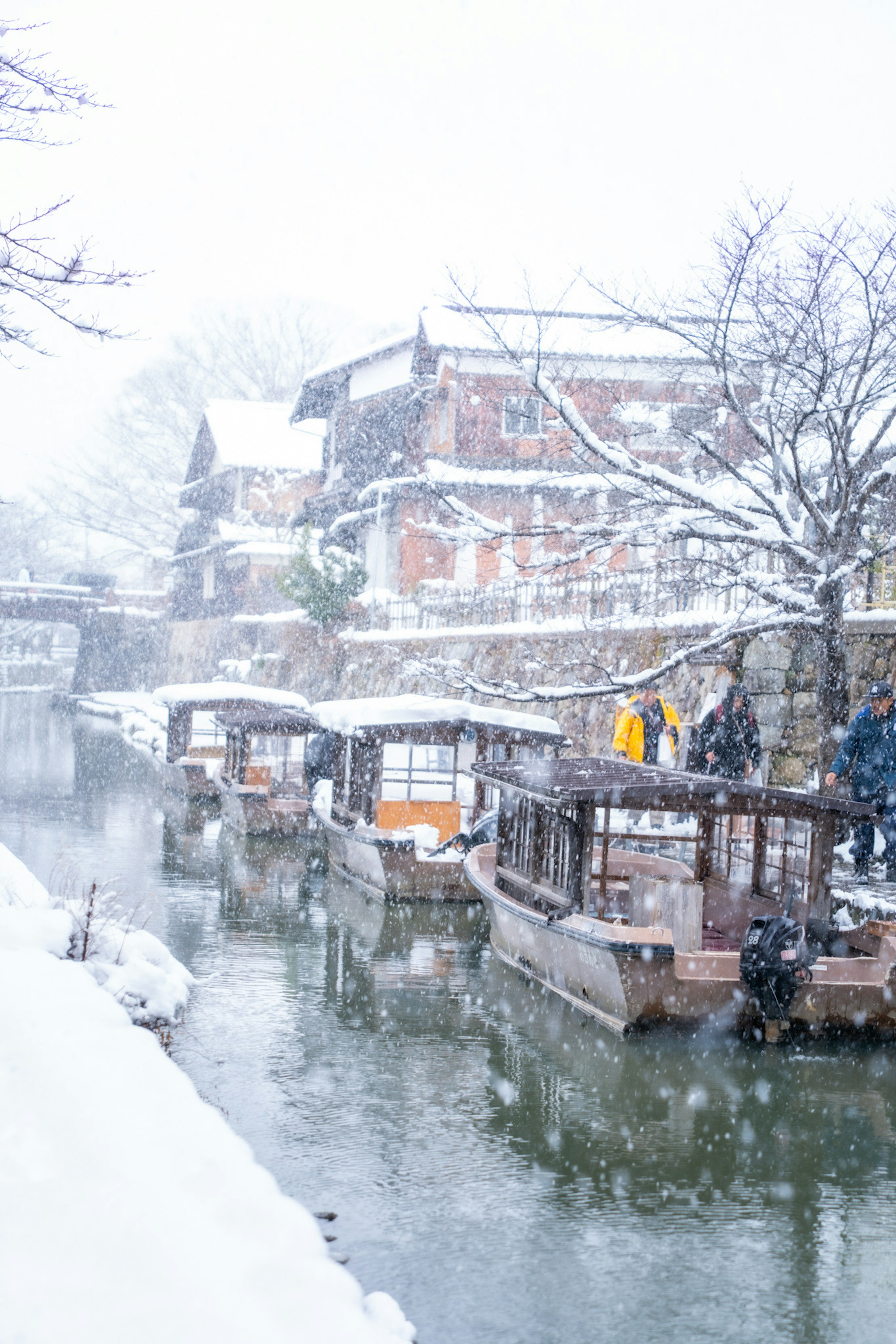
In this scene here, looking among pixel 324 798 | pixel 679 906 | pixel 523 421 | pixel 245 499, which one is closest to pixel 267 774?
pixel 324 798

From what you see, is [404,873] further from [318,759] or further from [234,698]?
[234,698]

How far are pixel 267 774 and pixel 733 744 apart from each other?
923cm

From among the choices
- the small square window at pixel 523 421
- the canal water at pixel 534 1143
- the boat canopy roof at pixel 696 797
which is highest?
the small square window at pixel 523 421

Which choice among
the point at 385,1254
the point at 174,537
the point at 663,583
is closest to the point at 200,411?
the point at 174,537

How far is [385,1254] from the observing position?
5621mm

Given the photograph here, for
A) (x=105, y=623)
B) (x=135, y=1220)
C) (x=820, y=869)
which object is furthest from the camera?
(x=105, y=623)

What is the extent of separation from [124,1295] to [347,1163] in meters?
2.70

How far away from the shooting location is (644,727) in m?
14.9

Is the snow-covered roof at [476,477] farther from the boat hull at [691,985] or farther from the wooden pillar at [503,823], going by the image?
the boat hull at [691,985]

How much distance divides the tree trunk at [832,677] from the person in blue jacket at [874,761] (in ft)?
2.14

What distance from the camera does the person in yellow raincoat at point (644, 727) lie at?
1477cm

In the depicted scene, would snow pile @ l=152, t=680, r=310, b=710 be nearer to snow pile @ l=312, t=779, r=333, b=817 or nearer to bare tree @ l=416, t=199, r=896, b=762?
snow pile @ l=312, t=779, r=333, b=817

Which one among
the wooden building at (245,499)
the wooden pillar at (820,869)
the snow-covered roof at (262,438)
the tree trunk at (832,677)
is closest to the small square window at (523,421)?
the wooden building at (245,499)

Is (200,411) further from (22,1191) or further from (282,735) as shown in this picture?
(22,1191)
